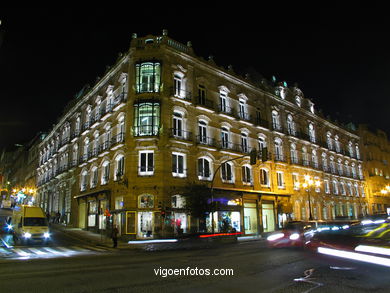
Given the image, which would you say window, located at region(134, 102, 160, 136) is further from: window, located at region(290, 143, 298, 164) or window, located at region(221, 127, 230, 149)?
window, located at region(290, 143, 298, 164)

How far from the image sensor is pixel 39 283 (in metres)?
8.00

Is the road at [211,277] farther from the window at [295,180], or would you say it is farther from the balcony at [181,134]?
the window at [295,180]

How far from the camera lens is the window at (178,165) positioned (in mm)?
26141

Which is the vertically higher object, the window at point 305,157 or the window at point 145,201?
the window at point 305,157

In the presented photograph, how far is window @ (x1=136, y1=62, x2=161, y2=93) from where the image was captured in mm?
27266

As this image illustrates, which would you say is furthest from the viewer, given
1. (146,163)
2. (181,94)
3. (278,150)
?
(278,150)

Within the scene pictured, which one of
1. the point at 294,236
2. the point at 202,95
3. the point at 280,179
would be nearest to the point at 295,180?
the point at 280,179

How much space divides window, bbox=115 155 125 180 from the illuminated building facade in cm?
4637

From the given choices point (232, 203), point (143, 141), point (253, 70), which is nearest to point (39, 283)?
point (143, 141)

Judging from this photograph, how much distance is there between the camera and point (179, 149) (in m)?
26.4

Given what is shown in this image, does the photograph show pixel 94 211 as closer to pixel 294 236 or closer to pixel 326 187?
pixel 294 236

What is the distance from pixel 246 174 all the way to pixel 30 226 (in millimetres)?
20778

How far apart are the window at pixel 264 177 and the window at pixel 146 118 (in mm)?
14413

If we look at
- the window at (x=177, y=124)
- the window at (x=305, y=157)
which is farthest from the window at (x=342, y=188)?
the window at (x=177, y=124)
